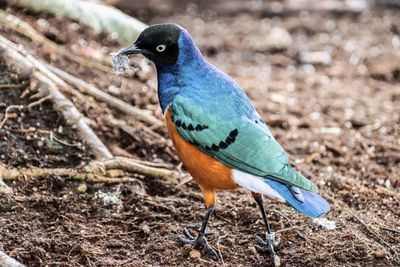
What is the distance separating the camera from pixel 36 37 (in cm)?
643

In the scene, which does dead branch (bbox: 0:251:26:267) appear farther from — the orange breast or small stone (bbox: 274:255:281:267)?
small stone (bbox: 274:255:281:267)

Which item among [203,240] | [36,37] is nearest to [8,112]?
[36,37]

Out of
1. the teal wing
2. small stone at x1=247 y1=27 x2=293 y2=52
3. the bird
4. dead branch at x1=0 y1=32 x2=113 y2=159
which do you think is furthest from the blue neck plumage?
small stone at x1=247 y1=27 x2=293 y2=52

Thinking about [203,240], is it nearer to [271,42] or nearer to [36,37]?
[36,37]

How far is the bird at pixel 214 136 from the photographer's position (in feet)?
14.1

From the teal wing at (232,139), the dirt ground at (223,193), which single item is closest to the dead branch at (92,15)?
the dirt ground at (223,193)

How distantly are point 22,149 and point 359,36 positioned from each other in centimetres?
610

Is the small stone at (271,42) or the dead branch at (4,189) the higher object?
the dead branch at (4,189)

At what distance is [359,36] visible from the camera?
9992 millimetres

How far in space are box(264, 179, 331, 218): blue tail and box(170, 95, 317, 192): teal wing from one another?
0.04 metres

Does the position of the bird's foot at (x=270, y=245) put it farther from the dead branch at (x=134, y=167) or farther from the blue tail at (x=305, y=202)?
the dead branch at (x=134, y=167)

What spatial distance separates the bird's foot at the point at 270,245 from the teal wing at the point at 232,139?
18.9 inches

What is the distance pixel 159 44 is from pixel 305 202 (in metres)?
1.42

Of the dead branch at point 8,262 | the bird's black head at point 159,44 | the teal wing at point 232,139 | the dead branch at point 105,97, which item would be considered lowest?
the dead branch at point 8,262
